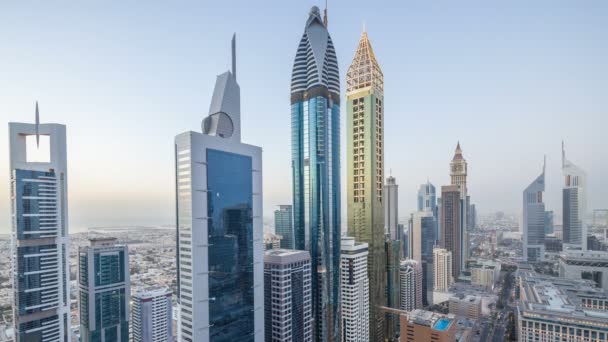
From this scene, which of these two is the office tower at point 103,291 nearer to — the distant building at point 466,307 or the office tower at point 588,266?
the distant building at point 466,307

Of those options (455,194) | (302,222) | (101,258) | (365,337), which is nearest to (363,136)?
(302,222)

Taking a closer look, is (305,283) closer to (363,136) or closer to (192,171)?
(192,171)

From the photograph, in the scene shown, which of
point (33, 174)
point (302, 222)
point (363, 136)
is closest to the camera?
point (33, 174)

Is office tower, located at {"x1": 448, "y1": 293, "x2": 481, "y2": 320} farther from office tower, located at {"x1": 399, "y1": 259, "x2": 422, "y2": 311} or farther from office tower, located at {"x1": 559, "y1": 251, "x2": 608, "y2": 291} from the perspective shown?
office tower, located at {"x1": 559, "y1": 251, "x2": 608, "y2": 291}

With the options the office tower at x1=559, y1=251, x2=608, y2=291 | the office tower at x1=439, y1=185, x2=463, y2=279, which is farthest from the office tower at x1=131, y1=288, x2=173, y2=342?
the office tower at x1=559, y1=251, x2=608, y2=291

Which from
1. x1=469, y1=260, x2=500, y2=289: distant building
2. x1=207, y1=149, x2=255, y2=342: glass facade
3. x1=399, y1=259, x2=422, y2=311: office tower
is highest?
x1=207, y1=149, x2=255, y2=342: glass facade
